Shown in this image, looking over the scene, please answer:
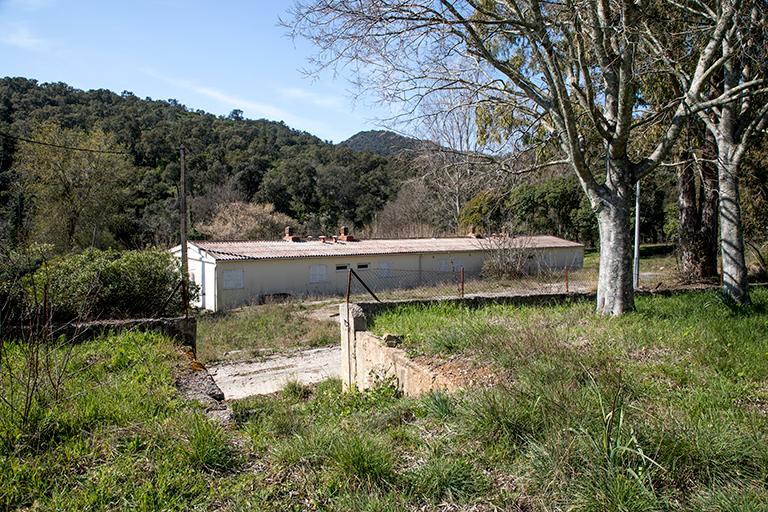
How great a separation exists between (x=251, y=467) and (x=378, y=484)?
2.79ft

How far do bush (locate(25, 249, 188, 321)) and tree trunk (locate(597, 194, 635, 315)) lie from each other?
9626 millimetres

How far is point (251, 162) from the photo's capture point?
46.3 m

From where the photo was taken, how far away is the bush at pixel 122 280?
12.8 meters

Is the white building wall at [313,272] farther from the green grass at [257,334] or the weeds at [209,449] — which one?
the weeds at [209,449]

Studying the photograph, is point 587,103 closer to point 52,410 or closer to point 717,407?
point 717,407

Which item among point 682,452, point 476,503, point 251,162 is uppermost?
point 251,162

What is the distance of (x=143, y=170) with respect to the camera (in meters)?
41.5

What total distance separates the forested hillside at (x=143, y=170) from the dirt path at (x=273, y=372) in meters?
10.4

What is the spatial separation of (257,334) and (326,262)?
38.4ft

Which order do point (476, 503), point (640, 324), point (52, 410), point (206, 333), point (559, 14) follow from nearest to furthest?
point (476, 503), point (52, 410), point (640, 324), point (559, 14), point (206, 333)

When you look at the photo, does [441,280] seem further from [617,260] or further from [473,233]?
[617,260]

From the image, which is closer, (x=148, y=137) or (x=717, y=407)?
(x=717, y=407)

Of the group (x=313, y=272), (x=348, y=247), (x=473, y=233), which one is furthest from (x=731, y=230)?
(x=473, y=233)

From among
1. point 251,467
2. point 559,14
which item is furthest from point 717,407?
point 559,14
